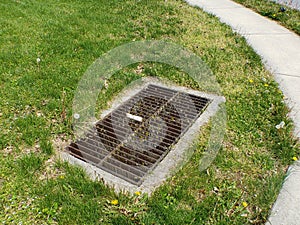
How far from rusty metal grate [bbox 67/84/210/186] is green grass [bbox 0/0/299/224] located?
0.83 feet

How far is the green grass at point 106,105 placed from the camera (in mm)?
2689

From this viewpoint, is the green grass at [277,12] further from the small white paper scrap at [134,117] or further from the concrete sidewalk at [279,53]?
the small white paper scrap at [134,117]

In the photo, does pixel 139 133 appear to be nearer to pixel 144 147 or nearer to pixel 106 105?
pixel 144 147

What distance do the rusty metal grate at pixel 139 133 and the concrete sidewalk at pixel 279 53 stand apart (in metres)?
1.14

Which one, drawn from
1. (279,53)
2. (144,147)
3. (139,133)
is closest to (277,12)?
(279,53)

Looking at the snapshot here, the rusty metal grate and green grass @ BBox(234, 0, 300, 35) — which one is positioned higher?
green grass @ BBox(234, 0, 300, 35)

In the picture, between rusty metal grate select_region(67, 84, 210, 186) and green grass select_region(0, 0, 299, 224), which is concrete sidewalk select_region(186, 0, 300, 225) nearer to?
green grass select_region(0, 0, 299, 224)

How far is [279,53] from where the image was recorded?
5656 millimetres

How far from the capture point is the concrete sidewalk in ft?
8.97

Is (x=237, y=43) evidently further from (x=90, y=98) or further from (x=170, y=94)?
(x=90, y=98)

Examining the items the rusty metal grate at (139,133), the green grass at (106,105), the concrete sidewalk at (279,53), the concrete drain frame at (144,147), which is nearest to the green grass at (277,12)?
the concrete sidewalk at (279,53)

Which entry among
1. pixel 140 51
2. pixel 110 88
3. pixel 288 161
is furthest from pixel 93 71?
pixel 288 161

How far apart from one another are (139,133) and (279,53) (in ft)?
10.9

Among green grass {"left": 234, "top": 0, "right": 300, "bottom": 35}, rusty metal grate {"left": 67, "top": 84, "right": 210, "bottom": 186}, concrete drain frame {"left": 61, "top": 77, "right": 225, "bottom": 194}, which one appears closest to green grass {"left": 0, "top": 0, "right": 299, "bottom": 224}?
concrete drain frame {"left": 61, "top": 77, "right": 225, "bottom": 194}
